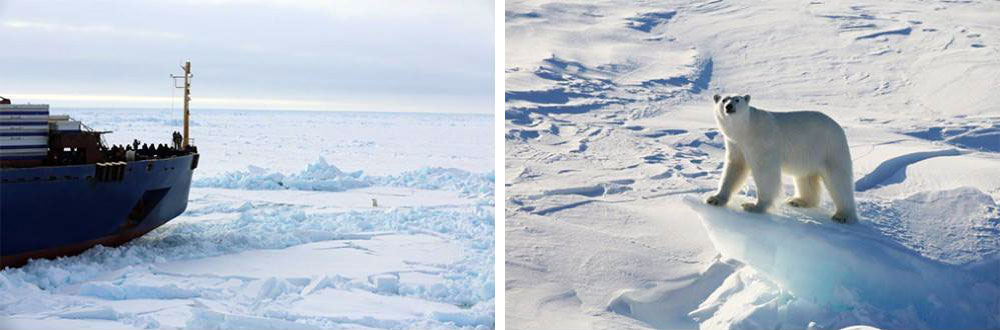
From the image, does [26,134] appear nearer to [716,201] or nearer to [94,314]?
[94,314]

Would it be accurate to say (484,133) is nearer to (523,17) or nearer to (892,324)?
(523,17)

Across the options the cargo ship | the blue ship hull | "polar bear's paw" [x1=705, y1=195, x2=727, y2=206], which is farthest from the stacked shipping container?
"polar bear's paw" [x1=705, y1=195, x2=727, y2=206]

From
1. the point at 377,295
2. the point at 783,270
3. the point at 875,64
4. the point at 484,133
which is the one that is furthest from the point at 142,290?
the point at 484,133

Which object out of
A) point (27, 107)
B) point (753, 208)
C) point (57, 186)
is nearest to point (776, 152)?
point (753, 208)

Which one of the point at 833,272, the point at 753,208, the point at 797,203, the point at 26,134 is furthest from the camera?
the point at 26,134

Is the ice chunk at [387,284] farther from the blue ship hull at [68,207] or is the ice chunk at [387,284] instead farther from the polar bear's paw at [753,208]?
the polar bear's paw at [753,208]

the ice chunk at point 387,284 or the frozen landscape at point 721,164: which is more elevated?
the frozen landscape at point 721,164

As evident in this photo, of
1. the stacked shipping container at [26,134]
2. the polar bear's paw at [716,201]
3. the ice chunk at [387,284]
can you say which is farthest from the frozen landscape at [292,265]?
the polar bear's paw at [716,201]
